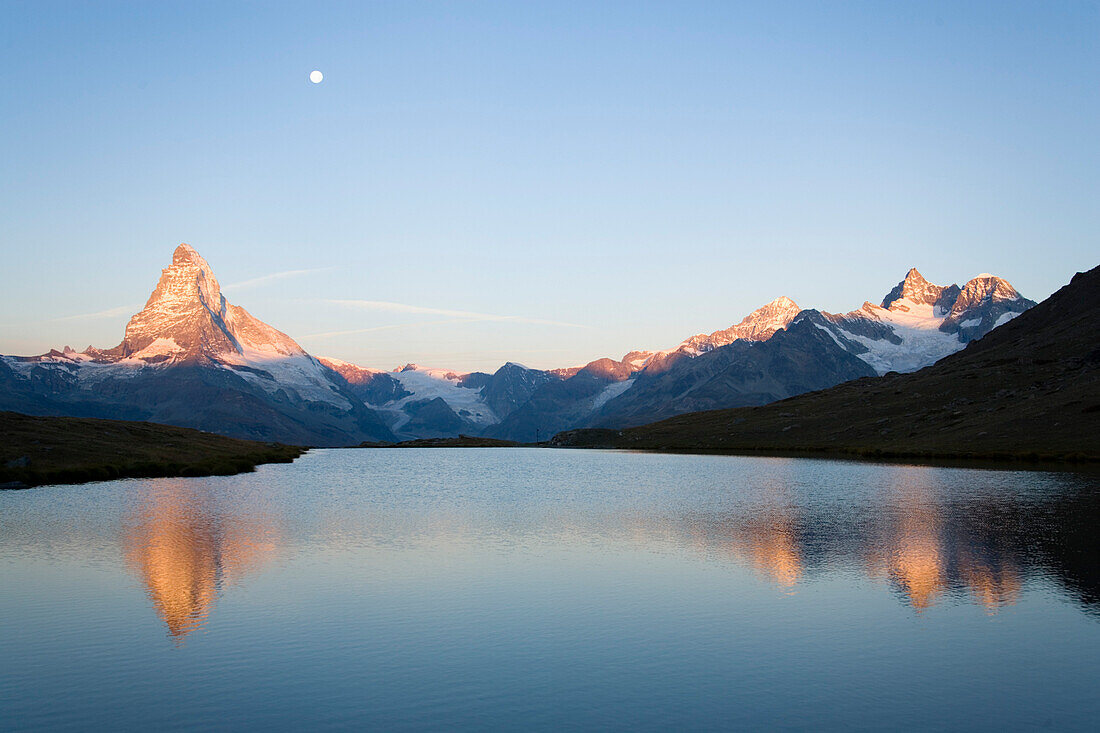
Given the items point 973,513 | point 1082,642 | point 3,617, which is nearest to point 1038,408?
point 973,513

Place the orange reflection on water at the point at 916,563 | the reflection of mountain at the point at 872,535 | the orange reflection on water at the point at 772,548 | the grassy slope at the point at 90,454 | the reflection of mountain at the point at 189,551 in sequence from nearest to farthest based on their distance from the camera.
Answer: the reflection of mountain at the point at 189,551
the orange reflection on water at the point at 916,563
the reflection of mountain at the point at 872,535
the orange reflection on water at the point at 772,548
the grassy slope at the point at 90,454

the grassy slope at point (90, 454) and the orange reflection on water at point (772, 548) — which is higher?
the grassy slope at point (90, 454)

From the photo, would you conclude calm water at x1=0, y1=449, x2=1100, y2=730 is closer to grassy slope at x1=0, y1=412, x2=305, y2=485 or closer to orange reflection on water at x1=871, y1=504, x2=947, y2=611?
orange reflection on water at x1=871, y1=504, x2=947, y2=611

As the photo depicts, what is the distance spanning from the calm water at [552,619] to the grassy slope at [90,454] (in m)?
33.0

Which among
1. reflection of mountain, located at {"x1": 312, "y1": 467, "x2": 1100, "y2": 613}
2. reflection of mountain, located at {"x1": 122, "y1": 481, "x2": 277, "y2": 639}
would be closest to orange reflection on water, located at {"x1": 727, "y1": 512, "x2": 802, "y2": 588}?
reflection of mountain, located at {"x1": 312, "y1": 467, "x2": 1100, "y2": 613}

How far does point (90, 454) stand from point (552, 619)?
3884 inches

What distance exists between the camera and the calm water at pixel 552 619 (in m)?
22.4

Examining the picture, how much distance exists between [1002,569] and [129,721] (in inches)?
1475

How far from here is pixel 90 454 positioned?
362ft

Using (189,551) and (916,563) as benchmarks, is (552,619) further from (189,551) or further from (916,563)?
(189,551)

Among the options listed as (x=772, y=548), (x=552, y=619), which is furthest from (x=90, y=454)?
(x=552, y=619)

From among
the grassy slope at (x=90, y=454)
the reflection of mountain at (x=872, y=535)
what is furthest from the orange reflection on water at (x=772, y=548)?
the grassy slope at (x=90, y=454)

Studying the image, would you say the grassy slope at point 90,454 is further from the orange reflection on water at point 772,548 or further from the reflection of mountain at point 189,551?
the orange reflection on water at point 772,548

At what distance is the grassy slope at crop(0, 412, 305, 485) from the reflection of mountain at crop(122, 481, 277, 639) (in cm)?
3005
